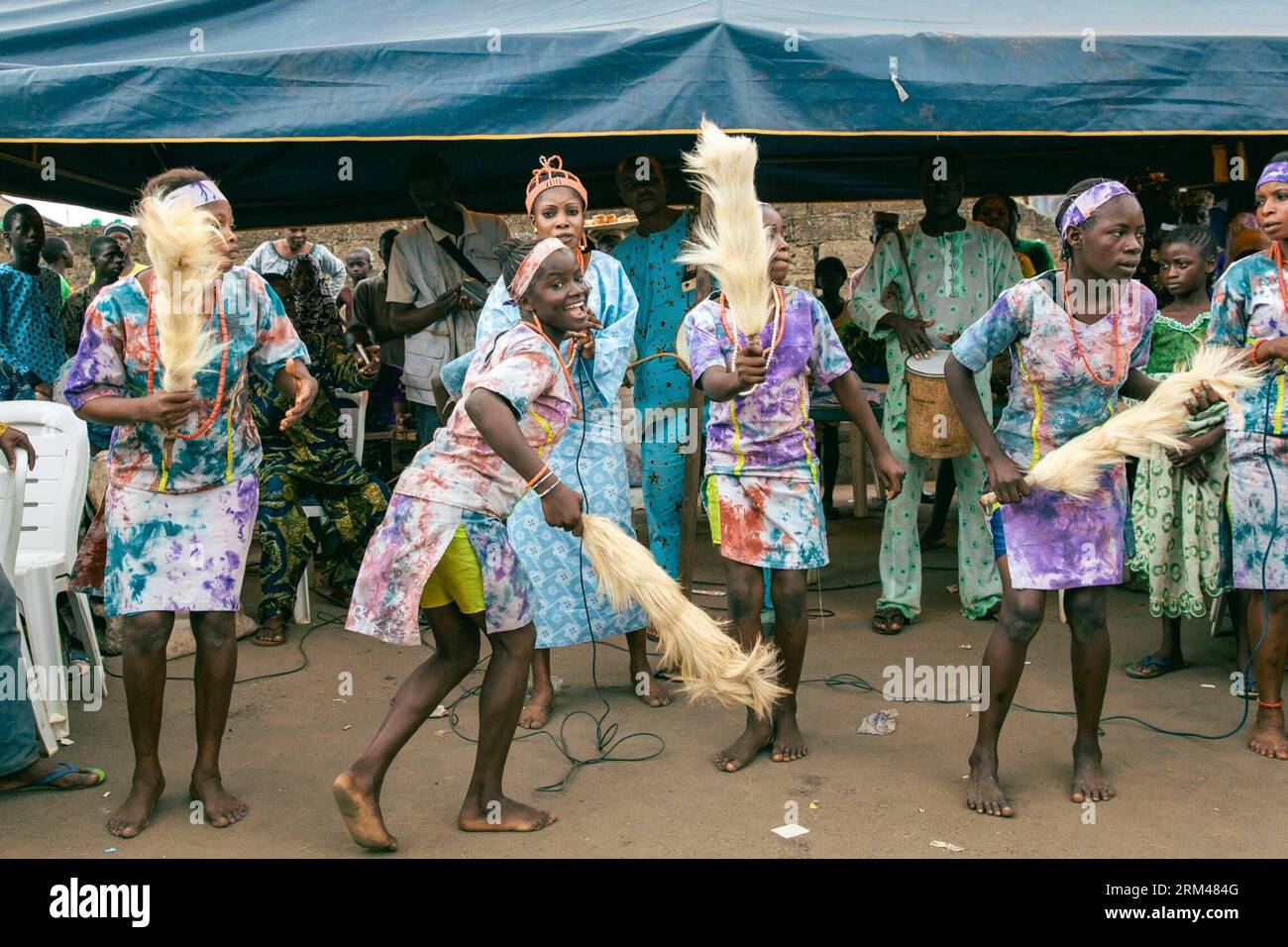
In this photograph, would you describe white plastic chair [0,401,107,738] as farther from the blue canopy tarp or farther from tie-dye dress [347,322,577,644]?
tie-dye dress [347,322,577,644]

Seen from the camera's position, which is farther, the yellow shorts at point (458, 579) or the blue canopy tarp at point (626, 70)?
the blue canopy tarp at point (626, 70)

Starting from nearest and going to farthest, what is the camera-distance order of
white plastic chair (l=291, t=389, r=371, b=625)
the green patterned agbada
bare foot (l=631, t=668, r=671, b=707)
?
1. bare foot (l=631, t=668, r=671, b=707)
2. the green patterned agbada
3. white plastic chair (l=291, t=389, r=371, b=625)

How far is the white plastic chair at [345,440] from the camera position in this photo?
6234 mm

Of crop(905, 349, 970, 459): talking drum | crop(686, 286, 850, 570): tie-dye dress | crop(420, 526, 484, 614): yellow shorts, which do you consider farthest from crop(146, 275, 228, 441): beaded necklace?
crop(905, 349, 970, 459): talking drum

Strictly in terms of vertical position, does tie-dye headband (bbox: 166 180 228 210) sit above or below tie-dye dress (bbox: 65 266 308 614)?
above

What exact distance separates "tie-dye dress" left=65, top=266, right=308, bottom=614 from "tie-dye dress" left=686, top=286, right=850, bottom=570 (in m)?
1.52

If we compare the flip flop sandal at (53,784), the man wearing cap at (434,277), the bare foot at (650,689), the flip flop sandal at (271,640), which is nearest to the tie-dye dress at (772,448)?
the bare foot at (650,689)

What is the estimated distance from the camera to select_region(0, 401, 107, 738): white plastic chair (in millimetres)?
4484

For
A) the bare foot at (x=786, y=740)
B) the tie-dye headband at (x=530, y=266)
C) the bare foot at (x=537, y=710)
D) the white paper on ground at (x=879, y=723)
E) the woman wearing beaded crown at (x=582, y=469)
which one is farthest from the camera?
the woman wearing beaded crown at (x=582, y=469)

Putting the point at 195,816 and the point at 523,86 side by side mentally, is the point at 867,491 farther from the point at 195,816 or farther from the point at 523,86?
the point at 195,816

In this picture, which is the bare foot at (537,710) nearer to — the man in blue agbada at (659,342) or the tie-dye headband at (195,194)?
the man in blue agbada at (659,342)

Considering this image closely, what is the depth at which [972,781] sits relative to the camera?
3.77 metres

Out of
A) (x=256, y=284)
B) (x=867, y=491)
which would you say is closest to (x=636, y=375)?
(x=256, y=284)

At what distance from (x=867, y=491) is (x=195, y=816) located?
7.16 metres
